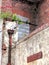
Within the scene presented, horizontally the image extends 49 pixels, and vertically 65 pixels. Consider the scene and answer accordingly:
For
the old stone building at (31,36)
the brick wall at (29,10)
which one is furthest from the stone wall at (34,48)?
the brick wall at (29,10)

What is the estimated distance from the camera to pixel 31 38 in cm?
913

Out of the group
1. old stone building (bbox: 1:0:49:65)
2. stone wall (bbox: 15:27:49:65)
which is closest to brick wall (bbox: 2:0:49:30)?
old stone building (bbox: 1:0:49:65)

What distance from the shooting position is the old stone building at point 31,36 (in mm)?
8289

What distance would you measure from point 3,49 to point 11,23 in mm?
1135

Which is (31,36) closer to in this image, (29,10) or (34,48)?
(34,48)

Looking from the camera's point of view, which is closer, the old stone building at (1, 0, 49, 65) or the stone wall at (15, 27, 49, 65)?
the stone wall at (15, 27, 49, 65)

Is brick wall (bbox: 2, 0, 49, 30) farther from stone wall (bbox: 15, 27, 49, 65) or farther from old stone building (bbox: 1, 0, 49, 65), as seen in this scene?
stone wall (bbox: 15, 27, 49, 65)

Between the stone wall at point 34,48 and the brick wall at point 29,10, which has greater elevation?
the brick wall at point 29,10

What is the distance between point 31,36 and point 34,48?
47 centimetres

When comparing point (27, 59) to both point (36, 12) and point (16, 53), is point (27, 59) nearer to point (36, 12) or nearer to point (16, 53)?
point (16, 53)

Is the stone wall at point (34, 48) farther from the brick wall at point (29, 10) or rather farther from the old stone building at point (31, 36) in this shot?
the brick wall at point (29, 10)

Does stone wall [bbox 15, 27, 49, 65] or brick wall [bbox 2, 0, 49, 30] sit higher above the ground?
brick wall [bbox 2, 0, 49, 30]

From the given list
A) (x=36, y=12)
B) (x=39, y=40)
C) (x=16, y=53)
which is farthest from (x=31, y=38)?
(x=36, y=12)

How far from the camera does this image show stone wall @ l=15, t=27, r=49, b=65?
811 centimetres
